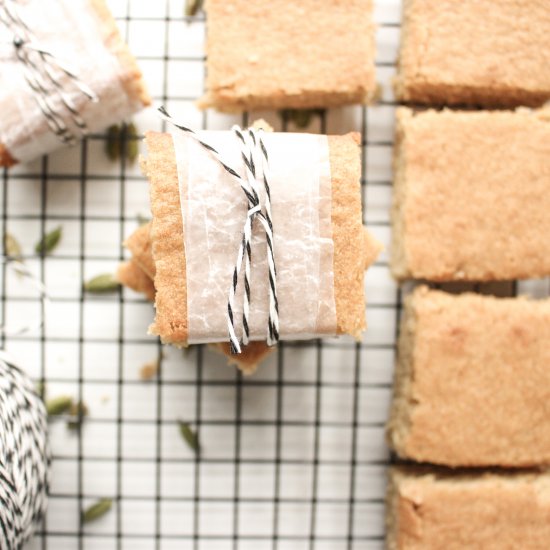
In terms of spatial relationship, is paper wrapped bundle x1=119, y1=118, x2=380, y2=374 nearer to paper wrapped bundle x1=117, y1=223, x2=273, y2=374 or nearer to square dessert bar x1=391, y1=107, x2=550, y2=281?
paper wrapped bundle x1=117, y1=223, x2=273, y2=374

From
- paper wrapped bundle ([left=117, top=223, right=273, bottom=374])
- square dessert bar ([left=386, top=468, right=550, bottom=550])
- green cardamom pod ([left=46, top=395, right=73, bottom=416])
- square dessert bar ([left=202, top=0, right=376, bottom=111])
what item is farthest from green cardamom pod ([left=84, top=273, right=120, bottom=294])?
square dessert bar ([left=386, top=468, right=550, bottom=550])

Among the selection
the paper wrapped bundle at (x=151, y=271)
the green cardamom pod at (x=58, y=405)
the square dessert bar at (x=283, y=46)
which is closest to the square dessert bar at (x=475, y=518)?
the paper wrapped bundle at (x=151, y=271)

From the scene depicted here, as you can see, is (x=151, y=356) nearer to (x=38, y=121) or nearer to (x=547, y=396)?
(x=38, y=121)

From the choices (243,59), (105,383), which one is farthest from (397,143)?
(105,383)

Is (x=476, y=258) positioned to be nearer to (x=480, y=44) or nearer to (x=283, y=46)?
(x=480, y=44)

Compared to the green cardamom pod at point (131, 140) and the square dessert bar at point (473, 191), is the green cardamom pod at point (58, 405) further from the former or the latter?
the square dessert bar at point (473, 191)

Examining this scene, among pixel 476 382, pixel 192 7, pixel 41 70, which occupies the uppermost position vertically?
pixel 192 7

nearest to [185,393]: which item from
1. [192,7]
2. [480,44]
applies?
[192,7]
